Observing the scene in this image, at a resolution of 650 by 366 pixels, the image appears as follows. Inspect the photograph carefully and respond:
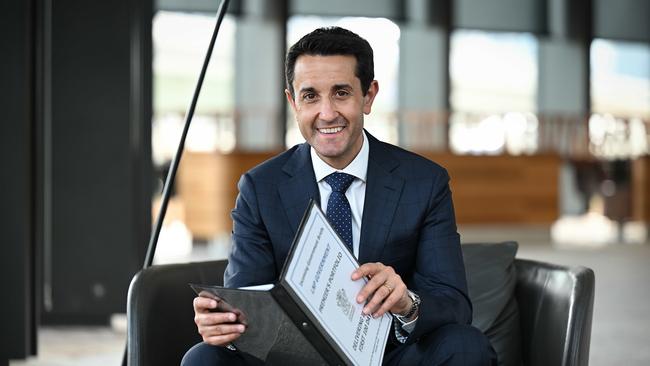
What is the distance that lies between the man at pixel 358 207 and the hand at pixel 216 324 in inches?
4.0

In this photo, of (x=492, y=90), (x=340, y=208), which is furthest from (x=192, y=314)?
(x=492, y=90)

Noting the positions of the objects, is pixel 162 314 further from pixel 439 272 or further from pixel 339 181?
pixel 439 272

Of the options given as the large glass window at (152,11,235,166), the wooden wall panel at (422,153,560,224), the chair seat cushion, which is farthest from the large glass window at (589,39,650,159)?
the chair seat cushion

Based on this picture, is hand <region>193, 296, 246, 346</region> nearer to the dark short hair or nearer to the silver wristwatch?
the silver wristwatch

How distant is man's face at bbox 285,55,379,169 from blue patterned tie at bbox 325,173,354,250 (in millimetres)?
72

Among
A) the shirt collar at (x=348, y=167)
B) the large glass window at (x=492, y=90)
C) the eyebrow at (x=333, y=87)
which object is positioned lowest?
the shirt collar at (x=348, y=167)

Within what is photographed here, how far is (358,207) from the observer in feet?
6.34

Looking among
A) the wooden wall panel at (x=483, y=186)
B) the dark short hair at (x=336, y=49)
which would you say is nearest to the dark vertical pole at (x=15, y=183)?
the dark short hair at (x=336, y=49)

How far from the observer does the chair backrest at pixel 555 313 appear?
1.97 m

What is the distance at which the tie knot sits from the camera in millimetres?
1921

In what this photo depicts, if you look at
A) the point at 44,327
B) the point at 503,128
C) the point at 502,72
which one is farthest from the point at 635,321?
the point at 502,72

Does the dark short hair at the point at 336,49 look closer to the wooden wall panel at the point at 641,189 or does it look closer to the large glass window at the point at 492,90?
the wooden wall panel at the point at 641,189

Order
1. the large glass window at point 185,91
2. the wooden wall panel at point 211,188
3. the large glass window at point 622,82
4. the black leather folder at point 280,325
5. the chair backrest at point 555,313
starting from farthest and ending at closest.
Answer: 1. the large glass window at point 622,82
2. the large glass window at point 185,91
3. the wooden wall panel at point 211,188
4. the chair backrest at point 555,313
5. the black leather folder at point 280,325

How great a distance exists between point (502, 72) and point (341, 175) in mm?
13097
